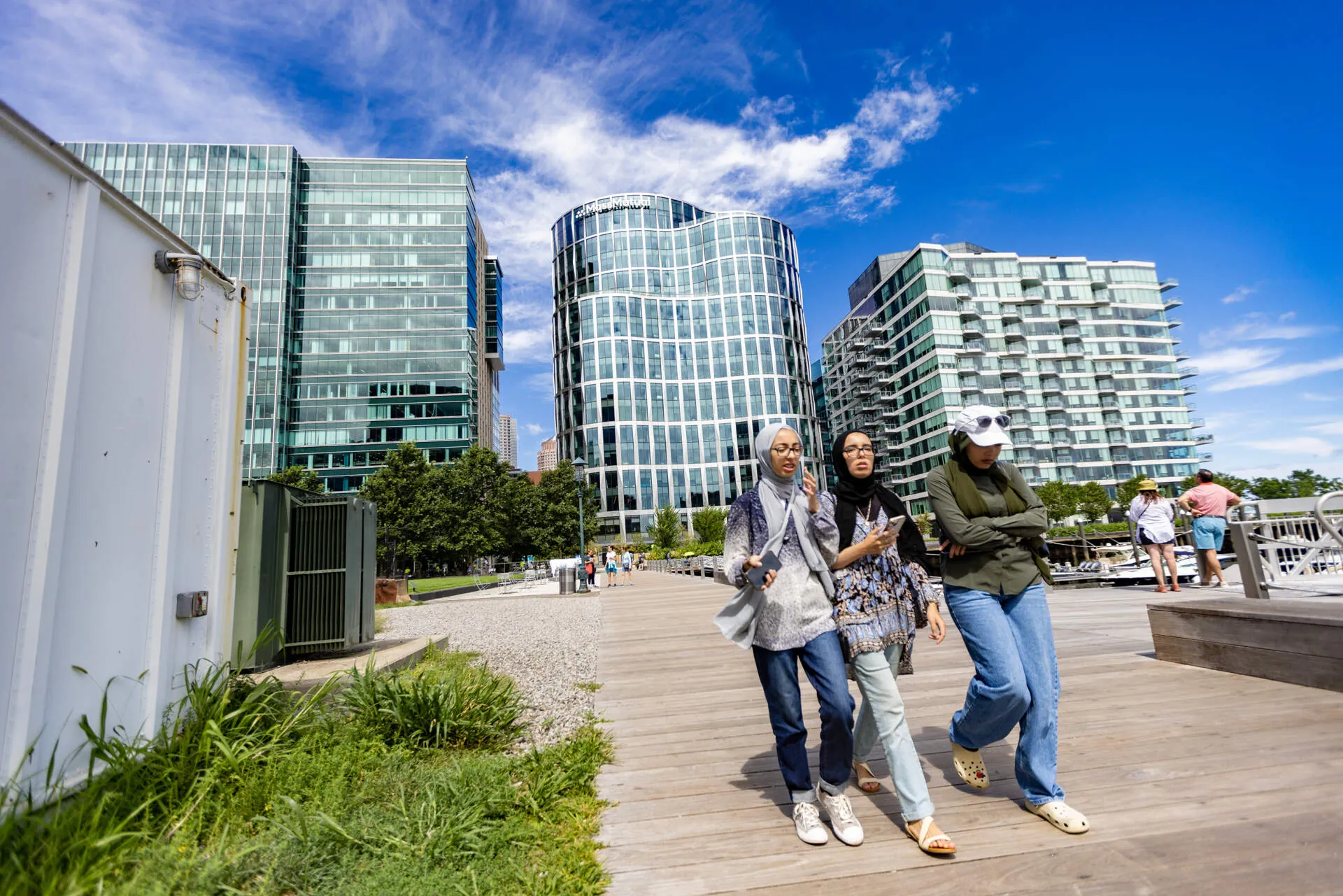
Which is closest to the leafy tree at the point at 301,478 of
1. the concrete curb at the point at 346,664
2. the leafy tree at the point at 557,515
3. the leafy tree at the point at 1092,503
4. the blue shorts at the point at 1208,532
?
the leafy tree at the point at 557,515

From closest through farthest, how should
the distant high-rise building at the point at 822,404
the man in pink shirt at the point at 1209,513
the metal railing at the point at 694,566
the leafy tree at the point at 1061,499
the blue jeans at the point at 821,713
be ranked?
the blue jeans at the point at 821,713 < the man in pink shirt at the point at 1209,513 < the metal railing at the point at 694,566 < the leafy tree at the point at 1061,499 < the distant high-rise building at the point at 822,404

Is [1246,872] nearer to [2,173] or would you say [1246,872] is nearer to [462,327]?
[2,173]

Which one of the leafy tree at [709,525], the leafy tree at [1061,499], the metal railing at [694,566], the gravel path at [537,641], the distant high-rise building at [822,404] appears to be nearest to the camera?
the gravel path at [537,641]

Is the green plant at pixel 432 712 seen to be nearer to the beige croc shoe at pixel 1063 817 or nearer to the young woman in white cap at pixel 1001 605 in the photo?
the young woman in white cap at pixel 1001 605

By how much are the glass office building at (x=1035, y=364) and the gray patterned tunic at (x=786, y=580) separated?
3038 inches

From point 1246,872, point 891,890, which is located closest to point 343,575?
point 891,890

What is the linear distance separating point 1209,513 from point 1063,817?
8663 mm

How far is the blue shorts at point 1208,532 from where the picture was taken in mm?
8914

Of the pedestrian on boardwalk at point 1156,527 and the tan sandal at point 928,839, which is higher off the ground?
the pedestrian on boardwalk at point 1156,527

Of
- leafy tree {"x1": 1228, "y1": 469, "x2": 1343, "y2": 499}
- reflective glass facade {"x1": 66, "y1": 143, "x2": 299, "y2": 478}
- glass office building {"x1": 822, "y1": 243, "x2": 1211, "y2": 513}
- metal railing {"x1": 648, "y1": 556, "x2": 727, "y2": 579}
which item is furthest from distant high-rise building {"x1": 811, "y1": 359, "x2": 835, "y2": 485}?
reflective glass facade {"x1": 66, "y1": 143, "x2": 299, "y2": 478}

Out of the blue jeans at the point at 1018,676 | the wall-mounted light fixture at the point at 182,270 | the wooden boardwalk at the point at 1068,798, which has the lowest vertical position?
the wooden boardwalk at the point at 1068,798

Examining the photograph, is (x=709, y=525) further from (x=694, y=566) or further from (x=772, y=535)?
(x=772, y=535)

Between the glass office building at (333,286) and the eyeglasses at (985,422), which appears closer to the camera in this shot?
the eyeglasses at (985,422)

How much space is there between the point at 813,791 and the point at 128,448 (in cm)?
390
